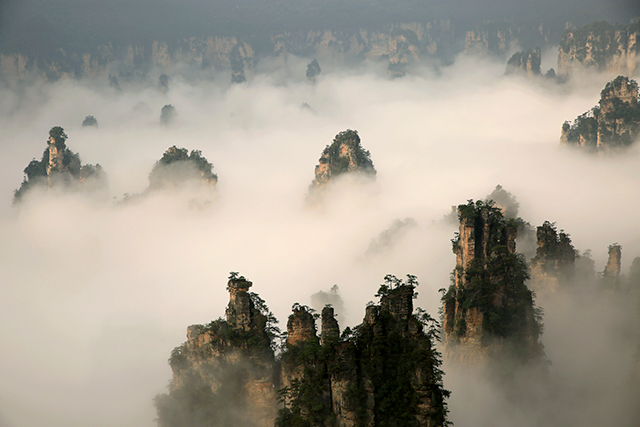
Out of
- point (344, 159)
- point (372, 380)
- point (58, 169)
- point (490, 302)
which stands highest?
point (58, 169)

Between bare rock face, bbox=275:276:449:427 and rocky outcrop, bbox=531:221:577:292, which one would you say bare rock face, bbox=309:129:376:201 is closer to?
rocky outcrop, bbox=531:221:577:292

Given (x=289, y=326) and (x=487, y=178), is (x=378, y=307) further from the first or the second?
(x=487, y=178)

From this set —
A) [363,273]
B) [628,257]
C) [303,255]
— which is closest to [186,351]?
[363,273]

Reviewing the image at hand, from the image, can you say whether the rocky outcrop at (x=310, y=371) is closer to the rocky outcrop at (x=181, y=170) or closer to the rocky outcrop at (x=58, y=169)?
the rocky outcrop at (x=181, y=170)

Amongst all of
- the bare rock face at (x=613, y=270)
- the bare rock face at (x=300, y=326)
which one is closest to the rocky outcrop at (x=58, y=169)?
the bare rock face at (x=300, y=326)

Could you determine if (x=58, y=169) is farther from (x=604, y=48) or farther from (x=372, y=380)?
(x=604, y=48)

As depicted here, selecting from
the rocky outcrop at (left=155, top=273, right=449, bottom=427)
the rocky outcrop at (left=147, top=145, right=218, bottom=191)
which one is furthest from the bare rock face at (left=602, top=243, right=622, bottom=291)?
the rocky outcrop at (left=147, top=145, right=218, bottom=191)

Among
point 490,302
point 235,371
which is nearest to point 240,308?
point 235,371
